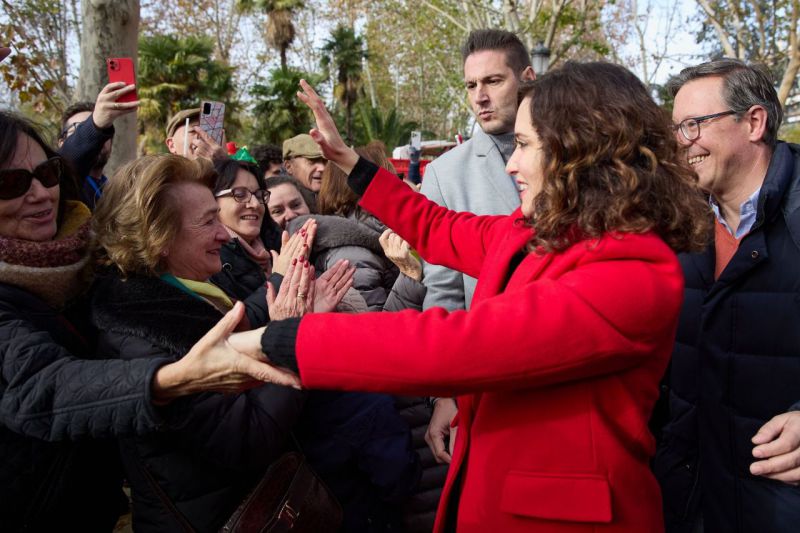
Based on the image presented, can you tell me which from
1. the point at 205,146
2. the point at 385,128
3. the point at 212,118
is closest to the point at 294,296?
the point at 205,146

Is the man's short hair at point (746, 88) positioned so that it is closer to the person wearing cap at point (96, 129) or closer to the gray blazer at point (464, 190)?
the gray blazer at point (464, 190)

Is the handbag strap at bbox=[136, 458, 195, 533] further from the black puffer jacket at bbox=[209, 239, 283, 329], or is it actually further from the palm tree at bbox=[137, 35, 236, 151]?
the palm tree at bbox=[137, 35, 236, 151]

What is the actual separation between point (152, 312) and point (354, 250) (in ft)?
5.07

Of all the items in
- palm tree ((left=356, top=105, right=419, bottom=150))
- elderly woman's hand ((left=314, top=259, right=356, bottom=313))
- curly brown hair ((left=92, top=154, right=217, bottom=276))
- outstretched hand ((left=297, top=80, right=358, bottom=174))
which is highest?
outstretched hand ((left=297, top=80, right=358, bottom=174))

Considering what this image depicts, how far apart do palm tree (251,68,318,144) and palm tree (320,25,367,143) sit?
3619 mm

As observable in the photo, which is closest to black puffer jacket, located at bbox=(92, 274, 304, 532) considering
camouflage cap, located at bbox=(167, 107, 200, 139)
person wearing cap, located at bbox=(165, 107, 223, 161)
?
person wearing cap, located at bbox=(165, 107, 223, 161)

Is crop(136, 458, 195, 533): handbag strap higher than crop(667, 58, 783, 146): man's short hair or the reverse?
the reverse

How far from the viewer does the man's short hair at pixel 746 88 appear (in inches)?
95.0

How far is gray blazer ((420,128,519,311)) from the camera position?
115 inches

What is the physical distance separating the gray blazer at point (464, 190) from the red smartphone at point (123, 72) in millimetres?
1455

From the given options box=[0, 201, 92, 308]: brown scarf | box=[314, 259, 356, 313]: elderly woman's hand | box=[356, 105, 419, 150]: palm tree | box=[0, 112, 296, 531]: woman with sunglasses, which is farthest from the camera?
box=[356, 105, 419, 150]: palm tree

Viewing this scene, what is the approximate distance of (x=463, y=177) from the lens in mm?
3062

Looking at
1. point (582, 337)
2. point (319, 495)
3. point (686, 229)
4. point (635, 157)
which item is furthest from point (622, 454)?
point (319, 495)

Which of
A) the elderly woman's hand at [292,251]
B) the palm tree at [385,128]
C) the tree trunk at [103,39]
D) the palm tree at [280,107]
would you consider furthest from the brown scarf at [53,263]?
the palm tree at [385,128]
